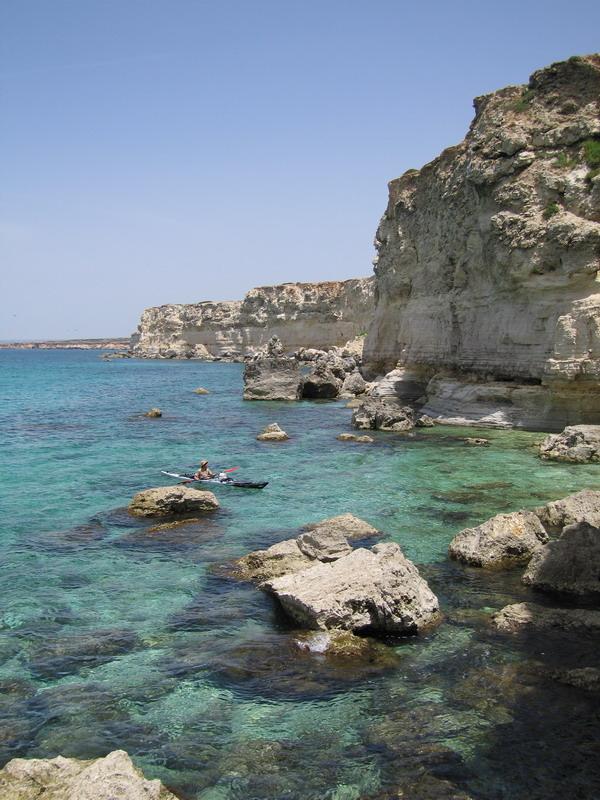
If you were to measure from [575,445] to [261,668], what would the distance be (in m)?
16.2

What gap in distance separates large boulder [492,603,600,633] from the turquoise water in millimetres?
338

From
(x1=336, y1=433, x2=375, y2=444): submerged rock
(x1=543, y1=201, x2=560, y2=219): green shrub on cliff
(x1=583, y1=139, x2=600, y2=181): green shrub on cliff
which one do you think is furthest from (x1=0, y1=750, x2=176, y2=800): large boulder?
(x1=583, y1=139, x2=600, y2=181): green shrub on cliff

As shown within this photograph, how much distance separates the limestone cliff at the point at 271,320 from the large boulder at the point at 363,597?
79.6 m

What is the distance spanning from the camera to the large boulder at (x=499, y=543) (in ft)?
41.6

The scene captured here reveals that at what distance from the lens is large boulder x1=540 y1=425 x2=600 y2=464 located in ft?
70.3

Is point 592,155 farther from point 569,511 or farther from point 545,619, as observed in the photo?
point 545,619

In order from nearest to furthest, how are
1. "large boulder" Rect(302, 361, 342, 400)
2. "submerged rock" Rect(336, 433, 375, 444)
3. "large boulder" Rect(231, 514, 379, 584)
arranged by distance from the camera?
"large boulder" Rect(231, 514, 379, 584)
"submerged rock" Rect(336, 433, 375, 444)
"large boulder" Rect(302, 361, 342, 400)

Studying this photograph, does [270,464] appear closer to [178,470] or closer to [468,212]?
[178,470]

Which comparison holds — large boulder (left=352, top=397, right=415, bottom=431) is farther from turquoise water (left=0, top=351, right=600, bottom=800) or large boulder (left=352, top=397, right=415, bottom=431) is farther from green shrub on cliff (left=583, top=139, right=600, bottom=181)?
green shrub on cliff (left=583, top=139, right=600, bottom=181)

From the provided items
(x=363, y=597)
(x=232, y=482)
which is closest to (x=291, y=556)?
(x=363, y=597)

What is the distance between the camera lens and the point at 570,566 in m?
11.3

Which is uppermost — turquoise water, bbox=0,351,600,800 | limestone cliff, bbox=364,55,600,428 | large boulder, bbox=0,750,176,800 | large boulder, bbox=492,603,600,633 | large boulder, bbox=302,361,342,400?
limestone cliff, bbox=364,55,600,428

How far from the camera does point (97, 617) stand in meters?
10.7

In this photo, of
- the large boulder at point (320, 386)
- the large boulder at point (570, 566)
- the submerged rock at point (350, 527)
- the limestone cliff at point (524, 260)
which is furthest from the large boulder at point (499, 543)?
the large boulder at point (320, 386)
